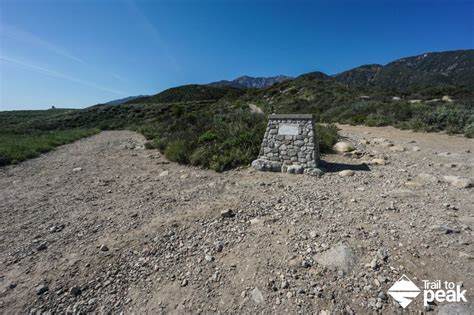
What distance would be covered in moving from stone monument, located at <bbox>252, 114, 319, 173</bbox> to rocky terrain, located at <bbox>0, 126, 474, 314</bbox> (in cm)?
46

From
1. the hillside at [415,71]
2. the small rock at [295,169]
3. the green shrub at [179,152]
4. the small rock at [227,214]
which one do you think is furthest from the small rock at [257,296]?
the hillside at [415,71]

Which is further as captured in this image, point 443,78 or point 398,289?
point 443,78

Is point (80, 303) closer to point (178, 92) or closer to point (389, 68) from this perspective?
point (178, 92)

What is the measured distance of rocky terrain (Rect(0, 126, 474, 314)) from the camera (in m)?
2.22

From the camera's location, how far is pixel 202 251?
290cm

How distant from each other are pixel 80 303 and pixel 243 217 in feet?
7.46

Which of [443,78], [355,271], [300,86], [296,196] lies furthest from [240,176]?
[443,78]

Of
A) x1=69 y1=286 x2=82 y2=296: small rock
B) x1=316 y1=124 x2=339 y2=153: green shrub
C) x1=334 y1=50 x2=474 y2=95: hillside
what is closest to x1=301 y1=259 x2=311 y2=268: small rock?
x1=69 y1=286 x2=82 y2=296: small rock

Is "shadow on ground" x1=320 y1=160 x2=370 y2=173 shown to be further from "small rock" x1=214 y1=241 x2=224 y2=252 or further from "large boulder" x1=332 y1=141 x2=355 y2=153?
"small rock" x1=214 y1=241 x2=224 y2=252

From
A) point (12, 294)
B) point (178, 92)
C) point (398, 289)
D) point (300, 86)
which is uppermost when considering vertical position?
point (178, 92)

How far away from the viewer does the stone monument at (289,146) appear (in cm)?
557

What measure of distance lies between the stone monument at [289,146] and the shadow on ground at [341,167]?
1.36ft

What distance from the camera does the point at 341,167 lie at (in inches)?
232

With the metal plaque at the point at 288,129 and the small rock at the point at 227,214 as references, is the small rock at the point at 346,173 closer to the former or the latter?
the metal plaque at the point at 288,129
